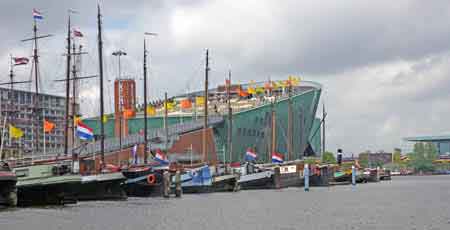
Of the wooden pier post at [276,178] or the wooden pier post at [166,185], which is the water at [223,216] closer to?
the wooden pier post at [166,185]

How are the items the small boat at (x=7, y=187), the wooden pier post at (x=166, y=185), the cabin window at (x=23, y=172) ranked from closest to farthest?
the small boat at (x=7, y=187) → the cabin window at (x=23, y=172) → the wooden pier post at (x=166, y=185)

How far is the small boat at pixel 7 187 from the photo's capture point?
1817 inches

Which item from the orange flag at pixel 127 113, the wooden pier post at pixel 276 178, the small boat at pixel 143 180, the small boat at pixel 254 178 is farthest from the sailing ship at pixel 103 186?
the orange flag at pixel 127 113

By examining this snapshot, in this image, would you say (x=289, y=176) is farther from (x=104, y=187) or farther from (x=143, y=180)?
(x=104, y=187)

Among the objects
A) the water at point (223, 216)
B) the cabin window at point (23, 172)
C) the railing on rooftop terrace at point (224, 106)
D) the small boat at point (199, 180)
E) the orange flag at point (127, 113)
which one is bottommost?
the water at point (223, 216)

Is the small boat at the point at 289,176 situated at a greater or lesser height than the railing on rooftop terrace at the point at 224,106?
lesser

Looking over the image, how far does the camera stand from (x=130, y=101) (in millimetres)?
140125

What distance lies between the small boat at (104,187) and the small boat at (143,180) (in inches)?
134

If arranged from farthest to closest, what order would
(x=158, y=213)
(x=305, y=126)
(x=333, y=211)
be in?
(x=305, y=126)
(x=333, y=211)
(x=158, y=213)

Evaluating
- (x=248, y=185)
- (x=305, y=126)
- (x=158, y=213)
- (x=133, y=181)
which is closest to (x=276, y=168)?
(x=248, y=185)

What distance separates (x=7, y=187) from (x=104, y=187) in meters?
11.8

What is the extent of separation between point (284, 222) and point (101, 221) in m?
9.64

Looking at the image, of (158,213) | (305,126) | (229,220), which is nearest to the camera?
(229,220)

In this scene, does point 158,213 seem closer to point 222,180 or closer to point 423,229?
point 423,229
